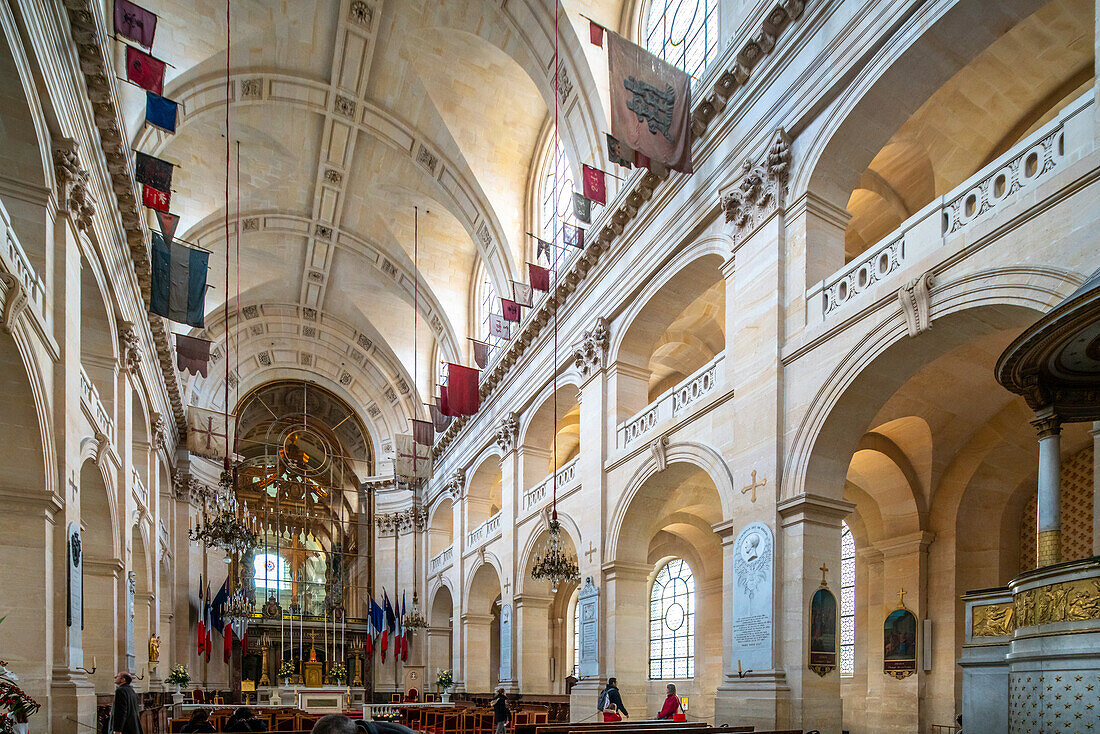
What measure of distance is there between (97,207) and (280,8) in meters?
7.74

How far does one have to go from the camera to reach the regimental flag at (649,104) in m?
11.7

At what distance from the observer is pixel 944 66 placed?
9273 mm

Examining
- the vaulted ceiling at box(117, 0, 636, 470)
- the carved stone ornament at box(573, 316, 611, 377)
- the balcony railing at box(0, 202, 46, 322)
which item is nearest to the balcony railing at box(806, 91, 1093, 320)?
the carved stone ornament at box(573, 316, 611, 377)

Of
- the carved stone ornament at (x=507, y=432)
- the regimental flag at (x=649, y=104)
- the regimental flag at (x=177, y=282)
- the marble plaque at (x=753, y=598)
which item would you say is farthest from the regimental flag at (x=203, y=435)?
the marble plaque at (x=753, y=598)

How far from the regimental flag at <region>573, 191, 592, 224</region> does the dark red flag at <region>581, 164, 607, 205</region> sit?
1.36 ft

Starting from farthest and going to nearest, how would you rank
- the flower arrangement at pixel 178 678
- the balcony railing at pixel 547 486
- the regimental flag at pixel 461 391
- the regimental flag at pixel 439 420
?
1. the regimental flag at pixel 439 420
2. the regimental flag at pixel 461 391
3. the flower arrangement at pixel 178 678
4. the balcony railing at pixel 547 486

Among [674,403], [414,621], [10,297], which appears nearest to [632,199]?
[674,403]

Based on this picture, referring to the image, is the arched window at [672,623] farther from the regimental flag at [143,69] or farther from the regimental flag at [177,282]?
the regimental flag at [143,69]

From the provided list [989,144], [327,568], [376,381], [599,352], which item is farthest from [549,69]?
[327,568]

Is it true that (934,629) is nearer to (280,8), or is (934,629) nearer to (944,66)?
(944,66)

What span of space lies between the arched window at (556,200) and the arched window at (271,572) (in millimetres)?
17057

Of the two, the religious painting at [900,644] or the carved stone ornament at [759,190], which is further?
the religious painting at [900,644]

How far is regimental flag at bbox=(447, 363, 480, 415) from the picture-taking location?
21406 mm

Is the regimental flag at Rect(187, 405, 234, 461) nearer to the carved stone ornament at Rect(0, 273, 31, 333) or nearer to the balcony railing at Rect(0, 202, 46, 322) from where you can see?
the balcony railing at Rect(0, 202, 46, 322)
